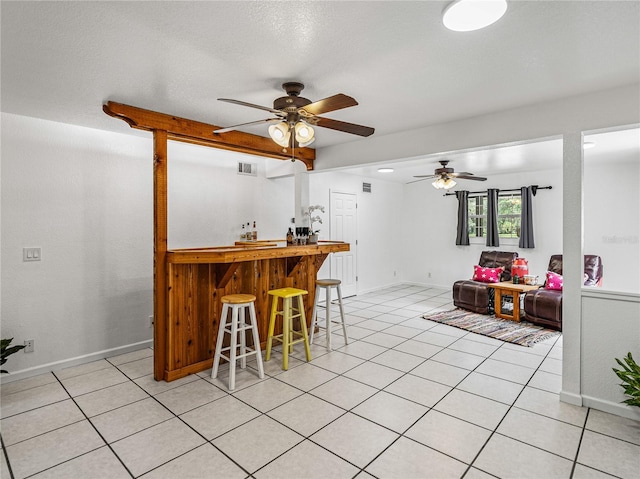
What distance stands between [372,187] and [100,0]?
20.8 ft

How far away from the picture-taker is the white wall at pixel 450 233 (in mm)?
6410

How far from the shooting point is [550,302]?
479cm

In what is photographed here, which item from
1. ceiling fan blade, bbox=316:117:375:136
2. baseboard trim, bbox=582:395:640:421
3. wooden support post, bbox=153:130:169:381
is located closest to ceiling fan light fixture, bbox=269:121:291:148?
ceiling fan blade, bbox=316:117:375:136

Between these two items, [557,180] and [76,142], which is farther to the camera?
[557,180]

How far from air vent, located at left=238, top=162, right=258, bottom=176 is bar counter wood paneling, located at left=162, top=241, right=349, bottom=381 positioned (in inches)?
65.9

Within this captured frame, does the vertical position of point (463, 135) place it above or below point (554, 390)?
above

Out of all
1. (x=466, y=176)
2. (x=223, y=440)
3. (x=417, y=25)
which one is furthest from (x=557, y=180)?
(x=223, y=440)

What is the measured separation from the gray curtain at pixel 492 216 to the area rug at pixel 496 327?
1.98 metres

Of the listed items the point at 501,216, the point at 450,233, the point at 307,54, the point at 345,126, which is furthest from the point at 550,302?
the point at 307,54

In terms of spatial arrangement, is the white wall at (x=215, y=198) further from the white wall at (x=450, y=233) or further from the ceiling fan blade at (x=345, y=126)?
the white wall at (x=450, y=233)

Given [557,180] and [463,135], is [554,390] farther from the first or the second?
[557,180]

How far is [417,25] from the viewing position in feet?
5.94

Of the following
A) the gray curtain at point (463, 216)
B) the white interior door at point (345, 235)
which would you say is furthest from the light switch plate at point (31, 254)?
the gray curtain at point (463, 216)

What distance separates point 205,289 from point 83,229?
1.46 meters
